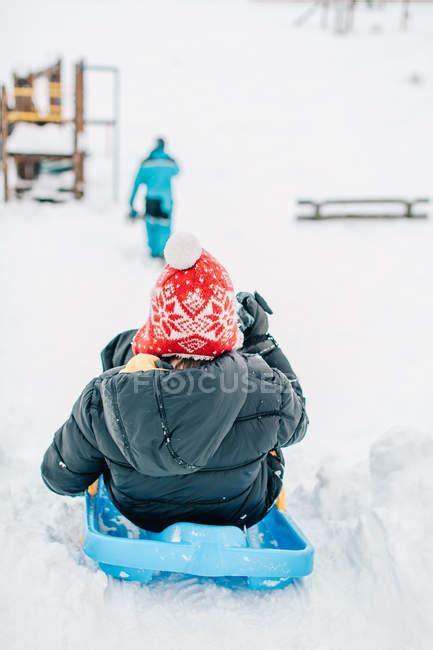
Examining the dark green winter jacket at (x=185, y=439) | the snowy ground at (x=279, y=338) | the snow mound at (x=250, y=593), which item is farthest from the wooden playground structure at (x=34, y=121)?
the dark green winter jacket at (x=185, y=439)

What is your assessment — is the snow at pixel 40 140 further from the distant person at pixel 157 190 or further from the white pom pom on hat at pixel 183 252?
the white pom pom on hat at pixel 183 252

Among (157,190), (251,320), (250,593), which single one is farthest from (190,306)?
(157,190)

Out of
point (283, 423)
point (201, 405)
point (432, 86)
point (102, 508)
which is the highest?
point (432, 86)

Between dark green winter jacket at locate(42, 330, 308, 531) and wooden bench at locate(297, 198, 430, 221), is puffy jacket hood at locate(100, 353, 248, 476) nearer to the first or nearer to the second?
dark green winter jacket at locate(42, 330, 308, 531)

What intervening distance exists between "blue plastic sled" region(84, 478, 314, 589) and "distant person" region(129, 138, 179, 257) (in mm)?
5489

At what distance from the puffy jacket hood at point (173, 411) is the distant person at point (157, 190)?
566 cm

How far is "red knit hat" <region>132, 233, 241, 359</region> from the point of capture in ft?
6.21

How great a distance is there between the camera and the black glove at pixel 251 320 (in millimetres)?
2475

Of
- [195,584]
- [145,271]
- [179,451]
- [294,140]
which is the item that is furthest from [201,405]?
[294,140]

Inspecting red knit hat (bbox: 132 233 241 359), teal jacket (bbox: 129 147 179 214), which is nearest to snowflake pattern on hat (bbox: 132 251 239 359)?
red knit hat (bbox: 132 233 241 359)

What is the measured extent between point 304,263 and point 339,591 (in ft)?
19.4

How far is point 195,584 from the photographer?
233 cm

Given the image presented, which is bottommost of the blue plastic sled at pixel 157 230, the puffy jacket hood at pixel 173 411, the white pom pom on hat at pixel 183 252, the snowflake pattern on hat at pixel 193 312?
the blue plastic sled at pixel 157 230

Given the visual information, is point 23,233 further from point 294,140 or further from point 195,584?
point 294,140
